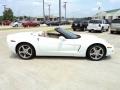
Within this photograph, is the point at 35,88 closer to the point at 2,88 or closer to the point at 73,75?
the point at 2,88

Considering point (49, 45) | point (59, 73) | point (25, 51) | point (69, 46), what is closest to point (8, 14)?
point (25, 51)

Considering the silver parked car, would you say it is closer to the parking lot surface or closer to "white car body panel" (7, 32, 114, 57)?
the parking lot surface

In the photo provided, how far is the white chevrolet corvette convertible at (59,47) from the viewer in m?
9.12

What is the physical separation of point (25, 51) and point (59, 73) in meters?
2.54

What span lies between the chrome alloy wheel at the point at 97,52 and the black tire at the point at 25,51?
2165mm

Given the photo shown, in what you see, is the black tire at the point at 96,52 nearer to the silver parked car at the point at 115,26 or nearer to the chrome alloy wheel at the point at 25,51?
the chrome alloy wheel at the point at 25,51

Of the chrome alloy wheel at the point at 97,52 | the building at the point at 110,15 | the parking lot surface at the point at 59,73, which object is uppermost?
the building at the point at 110,15

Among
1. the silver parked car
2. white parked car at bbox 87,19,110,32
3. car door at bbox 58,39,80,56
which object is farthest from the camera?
white parked car at bbox 87,19,110,32

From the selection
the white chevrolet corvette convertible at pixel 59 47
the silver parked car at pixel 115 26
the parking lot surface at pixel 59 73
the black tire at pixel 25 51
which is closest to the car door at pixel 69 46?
the white chevrolet corvette convertible at pixel 59 47

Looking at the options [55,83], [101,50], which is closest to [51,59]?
[101,50]

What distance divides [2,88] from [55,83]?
1260mm

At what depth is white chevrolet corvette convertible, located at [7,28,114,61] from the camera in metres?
9.12

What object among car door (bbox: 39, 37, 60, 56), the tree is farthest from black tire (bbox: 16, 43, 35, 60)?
the tree

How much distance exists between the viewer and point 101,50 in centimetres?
922
